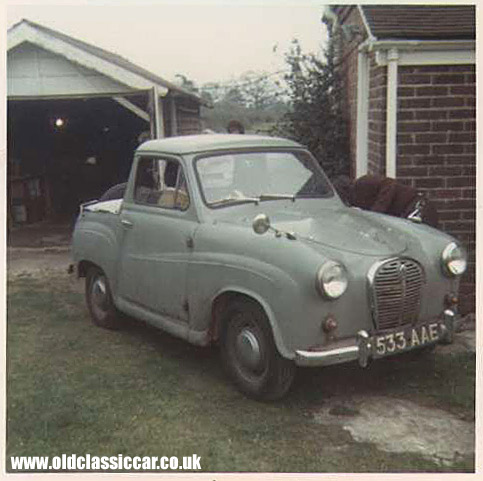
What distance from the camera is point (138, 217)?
196 inches

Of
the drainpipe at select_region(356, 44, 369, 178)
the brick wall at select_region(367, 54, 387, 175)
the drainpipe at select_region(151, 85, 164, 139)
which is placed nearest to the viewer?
the brick wall at select_region(367, 54, 387, 175)

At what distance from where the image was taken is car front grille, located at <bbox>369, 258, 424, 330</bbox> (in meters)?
3.73

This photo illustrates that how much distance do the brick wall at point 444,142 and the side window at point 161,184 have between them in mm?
2067

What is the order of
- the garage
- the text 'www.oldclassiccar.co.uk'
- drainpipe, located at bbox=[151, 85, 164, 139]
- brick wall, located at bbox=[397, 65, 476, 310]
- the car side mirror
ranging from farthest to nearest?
the garage
drainpipe, located at bbox=[151, 85, 164, 139]
brick wall, located at bbox=[397, 65, 476, 310]
the car side mirror
the text 'www.oldclassiccar.co.uk'

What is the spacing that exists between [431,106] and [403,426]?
2.97m

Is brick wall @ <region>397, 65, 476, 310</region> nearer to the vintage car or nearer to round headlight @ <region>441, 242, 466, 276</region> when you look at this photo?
Answer: the vintage car

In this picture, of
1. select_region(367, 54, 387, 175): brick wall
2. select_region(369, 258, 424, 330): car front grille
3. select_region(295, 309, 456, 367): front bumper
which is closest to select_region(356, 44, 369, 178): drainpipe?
select_region(367, 54, 387, 175): brick wall

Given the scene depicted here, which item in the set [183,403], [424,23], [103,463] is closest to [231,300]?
[183,403]

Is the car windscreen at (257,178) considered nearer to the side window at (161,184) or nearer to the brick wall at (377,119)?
the side window at (161,184)

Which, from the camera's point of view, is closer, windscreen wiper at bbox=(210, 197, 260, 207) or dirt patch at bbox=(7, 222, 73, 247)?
windscreen wiper at bbox=(210, 197, 260, 207)

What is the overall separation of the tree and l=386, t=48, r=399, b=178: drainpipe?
2086 mm

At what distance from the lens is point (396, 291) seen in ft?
12.5

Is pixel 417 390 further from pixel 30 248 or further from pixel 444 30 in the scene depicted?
pixel 30 248

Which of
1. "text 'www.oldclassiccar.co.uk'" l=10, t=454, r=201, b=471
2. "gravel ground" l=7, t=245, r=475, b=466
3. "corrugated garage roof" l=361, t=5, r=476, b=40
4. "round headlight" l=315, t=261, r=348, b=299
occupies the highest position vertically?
"corrugated garage roof" l=361, t=5, r=476, b=40
